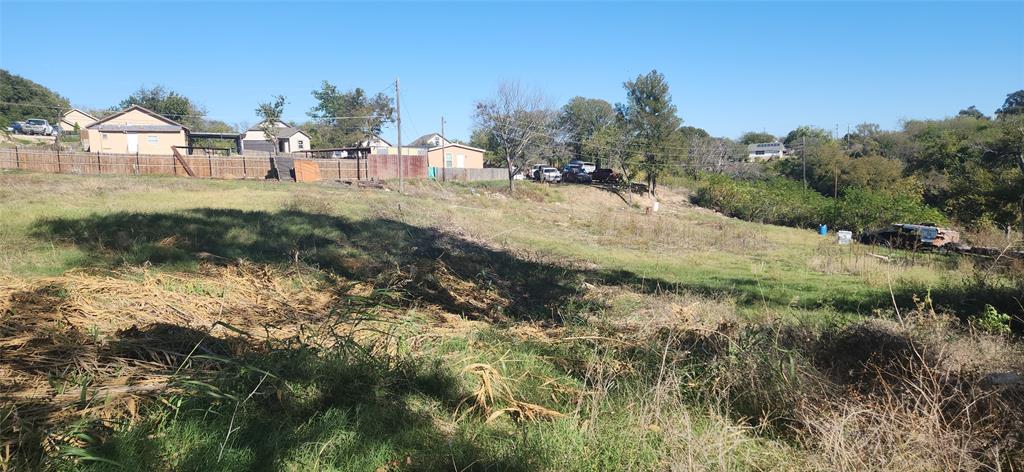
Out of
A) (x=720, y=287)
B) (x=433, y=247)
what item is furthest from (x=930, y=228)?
(x=433, y=247)

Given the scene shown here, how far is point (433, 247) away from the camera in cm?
1177

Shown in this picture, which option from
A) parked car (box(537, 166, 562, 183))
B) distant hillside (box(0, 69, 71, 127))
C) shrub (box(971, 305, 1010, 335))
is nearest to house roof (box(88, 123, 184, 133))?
parked car (box(537, 166, 562, 183))

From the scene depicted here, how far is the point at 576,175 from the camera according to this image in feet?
166

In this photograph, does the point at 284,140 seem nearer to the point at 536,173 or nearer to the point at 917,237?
the point at 536,173

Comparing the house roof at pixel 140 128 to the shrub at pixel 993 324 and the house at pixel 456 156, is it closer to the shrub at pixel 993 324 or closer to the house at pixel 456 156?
the house at pixel 456 156

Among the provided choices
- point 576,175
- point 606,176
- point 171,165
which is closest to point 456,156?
point 576,175

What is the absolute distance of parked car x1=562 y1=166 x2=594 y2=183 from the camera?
165 feet

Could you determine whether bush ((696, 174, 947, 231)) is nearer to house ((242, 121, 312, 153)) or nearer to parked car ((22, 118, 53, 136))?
house ((242, 121, 312, 153))

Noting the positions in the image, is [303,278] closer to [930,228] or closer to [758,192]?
[930,228]

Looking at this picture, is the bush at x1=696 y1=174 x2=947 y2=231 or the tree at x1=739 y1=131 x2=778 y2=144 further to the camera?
the tree at x1=739 y1=131 x2=778 y2=144

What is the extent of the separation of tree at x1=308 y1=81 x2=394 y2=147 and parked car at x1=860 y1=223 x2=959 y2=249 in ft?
173

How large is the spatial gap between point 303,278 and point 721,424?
5735mm

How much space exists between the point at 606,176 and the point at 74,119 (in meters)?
77.7

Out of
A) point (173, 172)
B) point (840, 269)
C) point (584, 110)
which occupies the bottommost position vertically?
point (840, 269)
